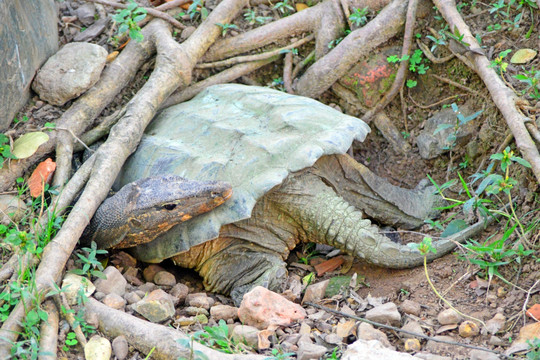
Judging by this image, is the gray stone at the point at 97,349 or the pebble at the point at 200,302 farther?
the pebble at the point at 200,302

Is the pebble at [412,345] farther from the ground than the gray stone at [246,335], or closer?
closer

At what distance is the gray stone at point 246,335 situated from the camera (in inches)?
118

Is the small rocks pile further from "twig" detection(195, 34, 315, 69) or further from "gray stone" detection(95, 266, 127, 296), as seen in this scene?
"twig" detection(195, 34, 315, 69)

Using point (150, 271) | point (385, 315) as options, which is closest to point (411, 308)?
point (385, 315)

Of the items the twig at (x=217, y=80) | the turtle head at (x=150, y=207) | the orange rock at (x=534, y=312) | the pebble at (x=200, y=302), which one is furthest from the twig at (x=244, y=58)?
the orange rock at (x=534, y=312)

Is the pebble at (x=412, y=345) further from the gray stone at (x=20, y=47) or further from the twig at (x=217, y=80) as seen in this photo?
the gray stone at (x=20, y=47)

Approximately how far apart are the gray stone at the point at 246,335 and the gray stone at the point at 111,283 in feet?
2.68

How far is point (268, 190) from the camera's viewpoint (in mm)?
3516

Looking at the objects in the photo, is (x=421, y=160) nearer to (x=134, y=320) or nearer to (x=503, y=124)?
(x=503, y=124)

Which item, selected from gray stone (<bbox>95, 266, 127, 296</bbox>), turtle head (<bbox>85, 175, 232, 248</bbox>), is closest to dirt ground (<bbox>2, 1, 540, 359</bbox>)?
gray stone (<bbox>95, 266, 127, 296</bbox>)

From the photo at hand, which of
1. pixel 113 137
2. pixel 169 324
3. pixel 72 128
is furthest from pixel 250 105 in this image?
pixel 169 324

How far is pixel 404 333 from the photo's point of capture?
9.83 ft

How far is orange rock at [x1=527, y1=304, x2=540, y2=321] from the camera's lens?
2.83m

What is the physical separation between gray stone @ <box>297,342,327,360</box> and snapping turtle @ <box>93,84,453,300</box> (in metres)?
0.97
